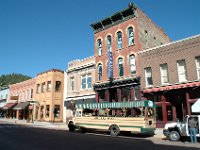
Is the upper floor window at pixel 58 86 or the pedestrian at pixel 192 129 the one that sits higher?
the upper floor window at pixel 58 86

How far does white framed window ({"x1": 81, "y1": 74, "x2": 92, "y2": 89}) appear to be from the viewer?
31.0m

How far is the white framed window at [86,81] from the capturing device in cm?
3104

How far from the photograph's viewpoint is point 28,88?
45312 millimetres

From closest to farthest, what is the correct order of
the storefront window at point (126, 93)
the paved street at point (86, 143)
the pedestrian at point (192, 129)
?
1. the paved street at point (86, 143)
2. the pedestrian at point (192, 129)
3. the storefront window at point (126, 93)

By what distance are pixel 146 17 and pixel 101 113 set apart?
1628 centimetres

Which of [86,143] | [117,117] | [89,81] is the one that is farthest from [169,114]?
[89,81]

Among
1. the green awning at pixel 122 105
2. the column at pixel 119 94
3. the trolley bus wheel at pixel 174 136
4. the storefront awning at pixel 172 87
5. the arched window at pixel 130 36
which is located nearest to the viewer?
the trolley bus wheel at pixel 174 136

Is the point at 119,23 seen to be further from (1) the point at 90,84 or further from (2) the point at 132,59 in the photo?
(1) the point at 90,84

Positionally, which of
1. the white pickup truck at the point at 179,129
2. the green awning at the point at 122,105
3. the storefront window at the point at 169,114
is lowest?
the white pickup truck at the point at 179,129

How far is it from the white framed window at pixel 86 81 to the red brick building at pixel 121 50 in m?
1.92

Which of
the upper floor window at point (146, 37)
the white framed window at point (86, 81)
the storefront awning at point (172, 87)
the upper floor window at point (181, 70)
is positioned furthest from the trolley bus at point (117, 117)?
the upper floor window at point (146, 37)

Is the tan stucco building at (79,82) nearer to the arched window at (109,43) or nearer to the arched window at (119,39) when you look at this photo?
the arched window at (109,43)

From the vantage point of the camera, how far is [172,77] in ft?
72.3

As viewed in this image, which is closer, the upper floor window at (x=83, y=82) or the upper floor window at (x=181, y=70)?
the upper floor window at (x=181, y=70)
